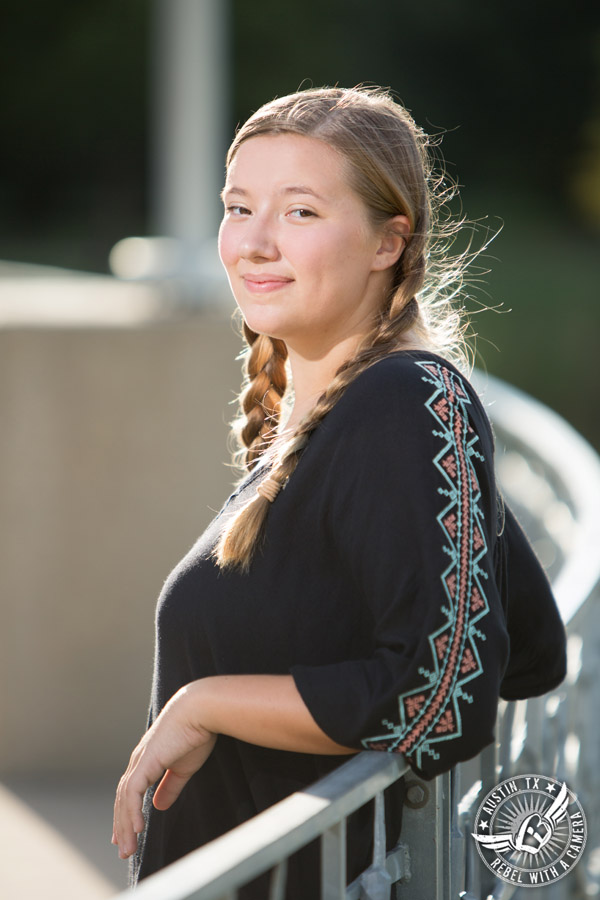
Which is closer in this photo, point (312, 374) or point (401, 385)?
point (401, 385)

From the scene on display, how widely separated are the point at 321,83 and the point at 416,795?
57.7ft

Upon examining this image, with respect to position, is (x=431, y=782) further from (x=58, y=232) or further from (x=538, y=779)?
(x=58, y=232)

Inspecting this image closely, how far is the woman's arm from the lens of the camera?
1.40m

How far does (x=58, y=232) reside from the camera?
18.0 metres

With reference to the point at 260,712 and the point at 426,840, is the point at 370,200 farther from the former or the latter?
the point at 426,840

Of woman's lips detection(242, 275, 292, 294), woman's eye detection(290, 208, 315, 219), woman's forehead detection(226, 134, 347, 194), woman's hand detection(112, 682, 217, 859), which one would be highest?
woman's forehead detection(226, 134, 347, 194)

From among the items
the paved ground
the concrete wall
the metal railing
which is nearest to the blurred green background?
the concrete wall

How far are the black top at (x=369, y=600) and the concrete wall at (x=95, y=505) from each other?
3302 mm

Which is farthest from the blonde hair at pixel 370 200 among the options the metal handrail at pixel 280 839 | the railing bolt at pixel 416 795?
the railing bolt at pixel 416 795

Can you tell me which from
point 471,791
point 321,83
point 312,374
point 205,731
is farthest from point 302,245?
point 321,83

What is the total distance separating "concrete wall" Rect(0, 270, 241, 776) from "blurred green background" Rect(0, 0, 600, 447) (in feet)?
43.0

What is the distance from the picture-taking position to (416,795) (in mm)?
1602

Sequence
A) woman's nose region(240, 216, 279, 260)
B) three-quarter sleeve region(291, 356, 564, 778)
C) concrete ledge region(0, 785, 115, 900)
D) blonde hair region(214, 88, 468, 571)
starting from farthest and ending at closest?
concrete ledge region(0, 785, 115, 900) < woman's nose region(240, 216, 279, 260) < blonde hair region(214, 88, 468, 571) < three-quarter sleeve region(291, 356, 564, 778)

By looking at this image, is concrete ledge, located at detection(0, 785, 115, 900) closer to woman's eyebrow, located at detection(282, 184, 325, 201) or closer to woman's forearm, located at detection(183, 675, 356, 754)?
woman's forearm, located at detection(183, 675, 356, 754)
